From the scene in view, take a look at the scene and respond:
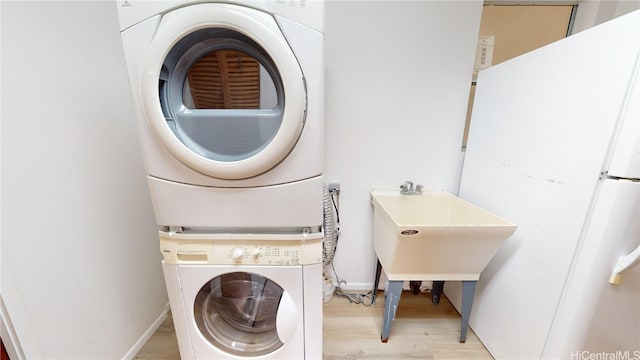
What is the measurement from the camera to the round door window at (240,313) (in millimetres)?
899

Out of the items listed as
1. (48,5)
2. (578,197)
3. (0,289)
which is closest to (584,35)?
(578,197)

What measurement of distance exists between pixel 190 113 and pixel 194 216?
36cm

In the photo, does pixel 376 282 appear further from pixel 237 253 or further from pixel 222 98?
pixel 222 98

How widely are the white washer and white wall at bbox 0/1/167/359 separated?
1.26 ft

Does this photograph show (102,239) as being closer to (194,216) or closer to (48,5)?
(194,216)

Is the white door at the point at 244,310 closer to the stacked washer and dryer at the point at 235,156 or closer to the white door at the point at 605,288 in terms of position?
the stacked washer and dryer at the point at 235,156

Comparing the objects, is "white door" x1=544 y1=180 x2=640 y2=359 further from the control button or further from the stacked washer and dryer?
the control button

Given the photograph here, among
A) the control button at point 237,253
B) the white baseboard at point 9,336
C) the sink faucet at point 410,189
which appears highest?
the sink faucet at point 410,189

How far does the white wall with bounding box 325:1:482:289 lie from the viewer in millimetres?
1267

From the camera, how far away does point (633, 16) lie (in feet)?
2.15

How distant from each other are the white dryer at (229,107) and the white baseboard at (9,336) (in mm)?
510

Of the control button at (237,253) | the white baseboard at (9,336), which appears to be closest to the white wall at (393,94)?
the control button at (237,253)

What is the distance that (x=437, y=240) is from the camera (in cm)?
102

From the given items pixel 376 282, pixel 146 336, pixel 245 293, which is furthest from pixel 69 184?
pixel 376 282
